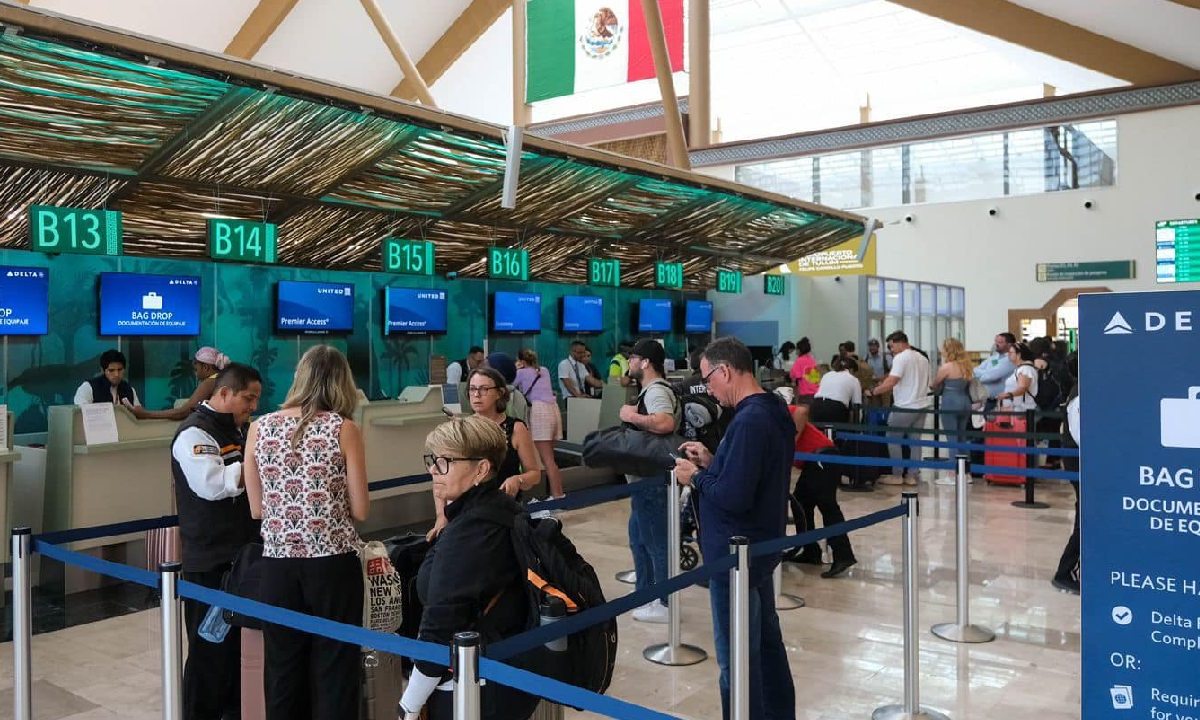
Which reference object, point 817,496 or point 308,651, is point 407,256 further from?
point 308,651

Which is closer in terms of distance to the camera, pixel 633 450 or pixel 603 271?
pixel 633 450

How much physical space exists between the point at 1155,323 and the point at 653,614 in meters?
3.68

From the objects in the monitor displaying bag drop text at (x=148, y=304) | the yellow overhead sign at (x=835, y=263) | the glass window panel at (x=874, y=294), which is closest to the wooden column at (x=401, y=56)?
the monitor displaying bag drop text at (x=148, y=304)

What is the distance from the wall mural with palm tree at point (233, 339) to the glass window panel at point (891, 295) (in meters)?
5.38

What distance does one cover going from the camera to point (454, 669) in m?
2.01

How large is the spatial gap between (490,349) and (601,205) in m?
3.66

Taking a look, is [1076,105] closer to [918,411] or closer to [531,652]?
[918,411]

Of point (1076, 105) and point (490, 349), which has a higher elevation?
point (1076, 105)

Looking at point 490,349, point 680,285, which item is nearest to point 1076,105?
point 680,285

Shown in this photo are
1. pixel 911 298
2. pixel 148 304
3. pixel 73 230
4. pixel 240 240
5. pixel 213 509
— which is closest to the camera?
pixel 213 509

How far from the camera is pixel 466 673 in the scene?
1998mm

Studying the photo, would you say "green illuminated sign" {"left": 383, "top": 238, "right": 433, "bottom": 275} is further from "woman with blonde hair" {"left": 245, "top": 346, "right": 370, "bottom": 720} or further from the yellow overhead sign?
the yellow overhead sign

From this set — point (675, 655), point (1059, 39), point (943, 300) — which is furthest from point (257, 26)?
point (675, 655)

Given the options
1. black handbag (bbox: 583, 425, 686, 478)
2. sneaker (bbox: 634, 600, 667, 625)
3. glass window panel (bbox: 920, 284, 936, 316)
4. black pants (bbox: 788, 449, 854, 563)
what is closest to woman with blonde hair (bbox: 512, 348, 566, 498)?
sneaker (bbox: 634, 600, 667, 625)
